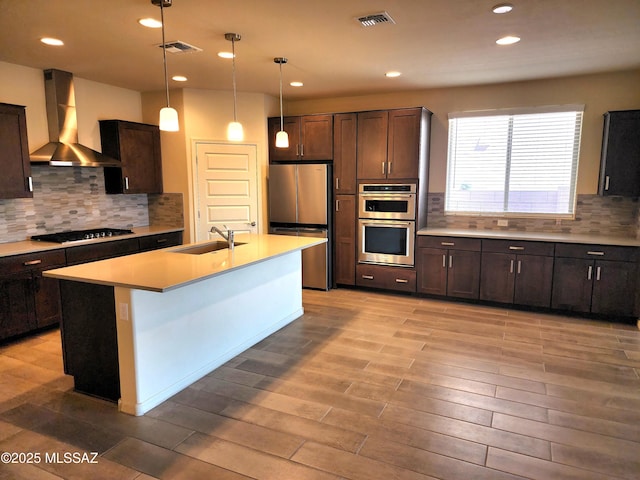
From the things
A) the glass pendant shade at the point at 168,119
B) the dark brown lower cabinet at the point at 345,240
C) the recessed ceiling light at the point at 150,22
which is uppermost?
the recessed ceiling light at the point at 150,22

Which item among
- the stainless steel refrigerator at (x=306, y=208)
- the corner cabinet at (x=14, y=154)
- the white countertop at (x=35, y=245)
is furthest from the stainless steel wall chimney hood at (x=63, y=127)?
the stainless steel refrigerator at (x=306, y=208)

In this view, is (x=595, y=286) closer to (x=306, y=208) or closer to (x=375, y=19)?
(x=306, y=208)

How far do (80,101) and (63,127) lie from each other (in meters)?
0.47

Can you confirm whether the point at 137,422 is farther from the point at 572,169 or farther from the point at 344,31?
the point at 572,169

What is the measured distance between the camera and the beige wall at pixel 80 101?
4.23m

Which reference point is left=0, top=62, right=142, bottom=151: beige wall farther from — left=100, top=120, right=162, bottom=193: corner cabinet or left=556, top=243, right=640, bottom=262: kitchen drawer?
left=556, top=243, right=640, bottom=262: kitchen drawer

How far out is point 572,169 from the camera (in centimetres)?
488

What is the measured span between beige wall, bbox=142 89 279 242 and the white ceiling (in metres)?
0.39

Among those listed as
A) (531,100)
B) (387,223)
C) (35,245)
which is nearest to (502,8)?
(531,100)

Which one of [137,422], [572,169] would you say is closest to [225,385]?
[137,422]

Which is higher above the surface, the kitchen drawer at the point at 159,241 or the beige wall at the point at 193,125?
the beige wall at the point at 193,125

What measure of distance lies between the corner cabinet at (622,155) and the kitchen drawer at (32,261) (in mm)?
5840

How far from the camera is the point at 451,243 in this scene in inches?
197

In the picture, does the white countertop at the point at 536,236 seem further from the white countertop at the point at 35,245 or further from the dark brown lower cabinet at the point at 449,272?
the white countertop at the point at 35,245
